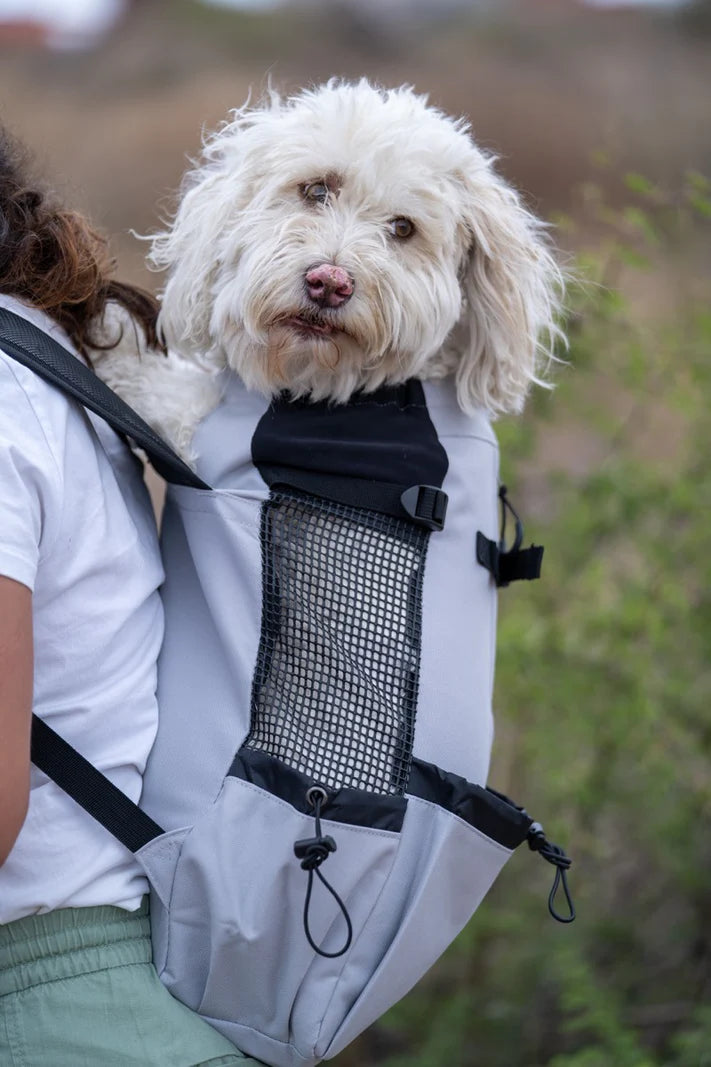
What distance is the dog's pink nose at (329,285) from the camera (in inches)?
81.3

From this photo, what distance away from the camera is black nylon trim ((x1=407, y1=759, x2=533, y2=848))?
1721 millimetres

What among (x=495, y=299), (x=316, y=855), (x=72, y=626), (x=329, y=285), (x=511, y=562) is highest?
(x=495, y=299)

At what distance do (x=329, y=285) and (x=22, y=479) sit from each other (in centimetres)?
81

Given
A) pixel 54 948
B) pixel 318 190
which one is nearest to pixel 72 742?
pixel 54 948

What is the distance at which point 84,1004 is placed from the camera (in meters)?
1.59

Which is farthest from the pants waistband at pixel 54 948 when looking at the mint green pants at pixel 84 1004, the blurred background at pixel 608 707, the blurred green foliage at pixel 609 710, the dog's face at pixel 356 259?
the blurred green foliage at pixel 609 710

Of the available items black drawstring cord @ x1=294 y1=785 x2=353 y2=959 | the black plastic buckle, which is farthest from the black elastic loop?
black drawstring cord @ x1=294 y1=785 x2=353 y2=959

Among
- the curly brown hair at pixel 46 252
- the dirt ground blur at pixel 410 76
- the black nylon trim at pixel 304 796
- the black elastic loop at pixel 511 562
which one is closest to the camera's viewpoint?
the black nylon trim at pixel 304 796

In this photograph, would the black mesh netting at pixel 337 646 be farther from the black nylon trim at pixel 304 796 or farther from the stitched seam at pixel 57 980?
the stitched seam at pixel 57 980

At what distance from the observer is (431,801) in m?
1.72

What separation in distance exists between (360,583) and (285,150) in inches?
35.4

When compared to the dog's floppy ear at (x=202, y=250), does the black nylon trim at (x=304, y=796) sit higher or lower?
lower

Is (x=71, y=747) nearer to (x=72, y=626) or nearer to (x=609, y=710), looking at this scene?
(x=72, y=626)

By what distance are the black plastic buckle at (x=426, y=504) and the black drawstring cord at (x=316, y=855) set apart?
47 centimetres
